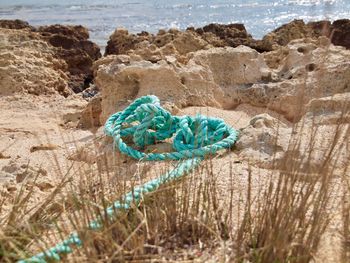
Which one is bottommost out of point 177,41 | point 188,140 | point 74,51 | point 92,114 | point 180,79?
point 92,114

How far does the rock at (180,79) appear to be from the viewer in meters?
4.10

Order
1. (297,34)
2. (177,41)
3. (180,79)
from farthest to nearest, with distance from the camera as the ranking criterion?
1. (297,34)
2. (177,41)
3. (180,79)

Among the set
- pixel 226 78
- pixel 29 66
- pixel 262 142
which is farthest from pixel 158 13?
pixel 262 142

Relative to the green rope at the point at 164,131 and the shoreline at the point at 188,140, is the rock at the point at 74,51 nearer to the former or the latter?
the shoreline at the point at 188,140

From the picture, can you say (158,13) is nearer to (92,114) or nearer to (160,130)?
(92,114)

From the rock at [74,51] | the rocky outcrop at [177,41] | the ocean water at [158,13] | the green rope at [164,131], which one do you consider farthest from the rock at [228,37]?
the ocean water at [158,13]

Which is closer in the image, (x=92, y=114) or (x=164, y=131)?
(x=164, y=131)

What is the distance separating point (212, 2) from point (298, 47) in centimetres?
1423

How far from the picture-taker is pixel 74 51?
7344 mm

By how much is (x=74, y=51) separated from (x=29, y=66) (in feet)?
4.51

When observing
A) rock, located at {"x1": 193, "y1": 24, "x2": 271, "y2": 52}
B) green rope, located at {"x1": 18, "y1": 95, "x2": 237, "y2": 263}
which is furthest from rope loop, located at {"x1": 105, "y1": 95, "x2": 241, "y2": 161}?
rock, located at {"x1": 193, "y1": 24, "x2": 271, "y2": 52}

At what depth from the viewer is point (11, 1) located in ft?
71.4

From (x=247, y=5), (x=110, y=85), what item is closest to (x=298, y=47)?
(x=110, y=85)

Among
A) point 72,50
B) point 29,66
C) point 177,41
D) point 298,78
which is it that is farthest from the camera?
point 72,50
